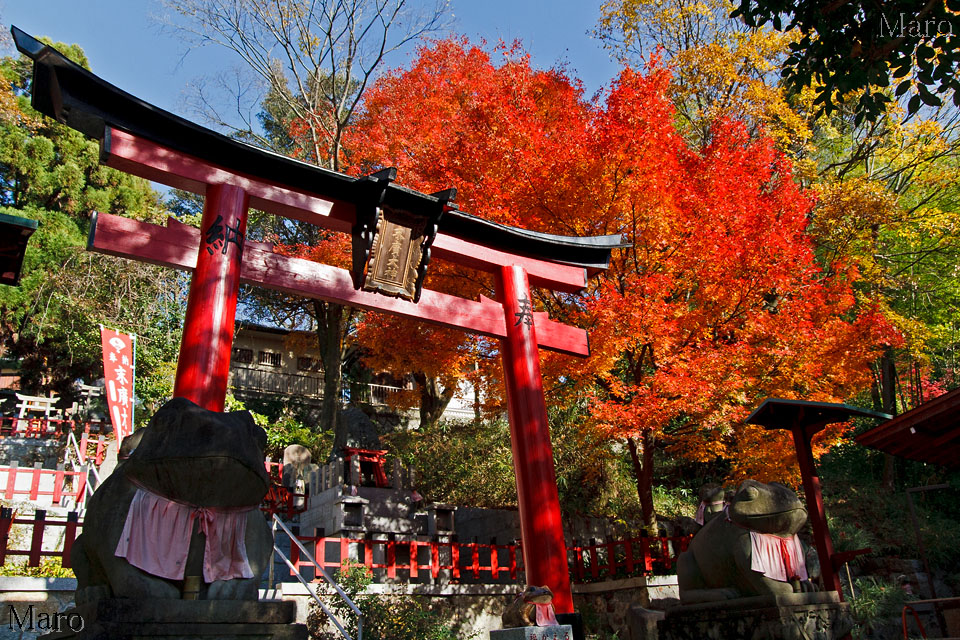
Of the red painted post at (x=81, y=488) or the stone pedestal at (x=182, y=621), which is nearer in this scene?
the stone pedestal at (x=182, y=621)

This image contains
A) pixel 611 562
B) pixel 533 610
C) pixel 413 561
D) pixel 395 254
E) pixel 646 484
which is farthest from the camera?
pixel 646 484

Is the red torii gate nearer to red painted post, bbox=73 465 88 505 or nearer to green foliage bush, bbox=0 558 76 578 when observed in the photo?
green foliage bush, bbox=0 558 76 578

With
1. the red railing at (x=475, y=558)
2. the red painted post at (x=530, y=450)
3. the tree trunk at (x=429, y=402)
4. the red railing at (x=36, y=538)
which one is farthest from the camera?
the tree trunk at (x=429, y=402)

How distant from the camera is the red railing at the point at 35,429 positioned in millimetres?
19344

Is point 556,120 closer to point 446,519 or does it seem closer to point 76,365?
point 446,519

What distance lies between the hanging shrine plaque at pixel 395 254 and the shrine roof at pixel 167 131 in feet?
0.76

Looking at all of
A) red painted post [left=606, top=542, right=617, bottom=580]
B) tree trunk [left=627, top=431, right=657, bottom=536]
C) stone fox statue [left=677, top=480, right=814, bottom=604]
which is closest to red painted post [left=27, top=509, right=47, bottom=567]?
stone fox statue [left=677, top=480, right=814, bottom=604]

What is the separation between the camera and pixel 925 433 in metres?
9.42

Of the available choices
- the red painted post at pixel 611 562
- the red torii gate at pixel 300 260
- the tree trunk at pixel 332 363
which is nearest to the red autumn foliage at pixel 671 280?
the red torii gate at pixel 300 260

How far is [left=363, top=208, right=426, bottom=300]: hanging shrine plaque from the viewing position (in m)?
8.64

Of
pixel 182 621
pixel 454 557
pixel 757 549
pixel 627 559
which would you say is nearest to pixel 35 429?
pixel 454 557

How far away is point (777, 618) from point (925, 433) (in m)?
4.80

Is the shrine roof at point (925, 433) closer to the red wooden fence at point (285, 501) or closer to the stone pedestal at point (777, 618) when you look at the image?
the stone pedestal at point (777, 618)

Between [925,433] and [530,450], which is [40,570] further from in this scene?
[925,433]
